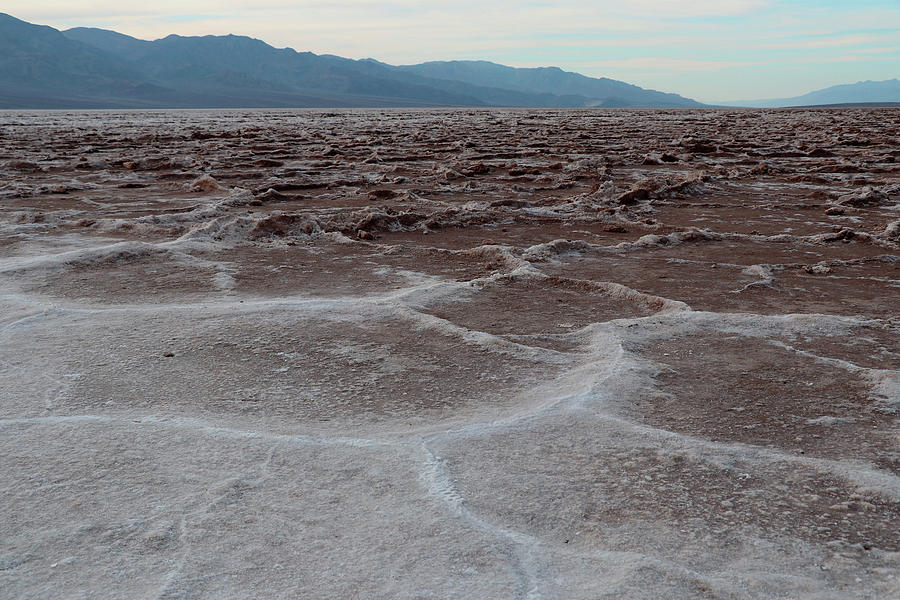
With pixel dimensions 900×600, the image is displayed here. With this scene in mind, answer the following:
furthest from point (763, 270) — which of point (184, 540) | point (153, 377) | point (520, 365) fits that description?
point (184, 540)

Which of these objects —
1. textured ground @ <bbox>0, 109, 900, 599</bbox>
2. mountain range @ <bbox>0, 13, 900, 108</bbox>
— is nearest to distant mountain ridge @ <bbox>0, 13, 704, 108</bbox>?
mountain range @ <bbox>0, 13, 900, 108</bbox>

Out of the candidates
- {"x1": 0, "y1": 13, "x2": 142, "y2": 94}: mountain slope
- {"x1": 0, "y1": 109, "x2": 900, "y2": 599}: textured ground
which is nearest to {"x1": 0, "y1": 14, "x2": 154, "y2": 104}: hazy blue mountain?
{"x1": 0, "y1": 13, "x2": 142, "y2": 94}: mountain slope

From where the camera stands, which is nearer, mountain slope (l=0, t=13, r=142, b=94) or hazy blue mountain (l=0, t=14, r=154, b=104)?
hazy blue mountain (l=0, t=14, r=154, b=104)

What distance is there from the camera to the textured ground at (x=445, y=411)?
1.37 meters

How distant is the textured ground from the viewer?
4.48 ft

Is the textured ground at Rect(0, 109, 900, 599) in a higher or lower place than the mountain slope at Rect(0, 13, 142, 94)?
lower

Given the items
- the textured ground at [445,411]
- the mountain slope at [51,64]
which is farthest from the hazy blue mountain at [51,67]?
the textured ground at [445,411]

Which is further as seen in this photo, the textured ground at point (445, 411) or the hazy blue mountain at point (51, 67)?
the hazy blue mountain at point (51, 67)

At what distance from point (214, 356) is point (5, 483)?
0.80 meters

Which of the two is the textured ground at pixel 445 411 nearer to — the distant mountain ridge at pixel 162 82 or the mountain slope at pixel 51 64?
the distant mountain ridge at pixel 162 82

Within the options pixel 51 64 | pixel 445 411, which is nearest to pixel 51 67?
pixel 51 64

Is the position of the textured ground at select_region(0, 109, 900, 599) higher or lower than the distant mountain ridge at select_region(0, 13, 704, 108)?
lower

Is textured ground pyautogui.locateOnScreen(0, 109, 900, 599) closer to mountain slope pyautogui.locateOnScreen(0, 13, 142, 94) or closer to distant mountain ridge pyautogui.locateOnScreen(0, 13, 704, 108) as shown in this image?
distant mountain ridge pyautogui.locateOnScreen(0, 13, 704, 108)

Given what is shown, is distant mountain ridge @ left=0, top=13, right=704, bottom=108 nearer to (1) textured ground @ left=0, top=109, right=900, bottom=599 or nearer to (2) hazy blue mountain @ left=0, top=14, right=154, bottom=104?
(2) hazy blue mountain @ left=0, top=14, right=154, bottom=104
